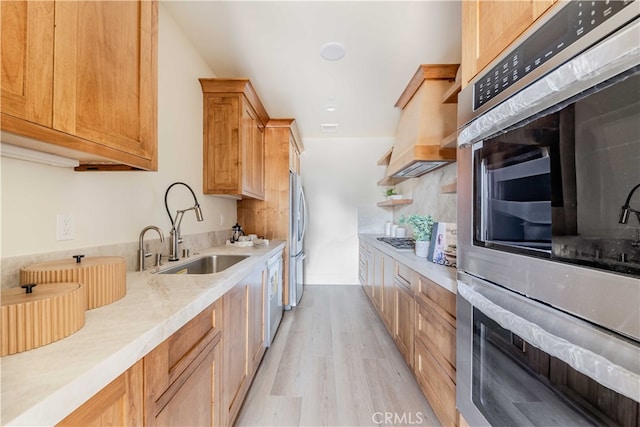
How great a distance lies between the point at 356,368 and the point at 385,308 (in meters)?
0.73

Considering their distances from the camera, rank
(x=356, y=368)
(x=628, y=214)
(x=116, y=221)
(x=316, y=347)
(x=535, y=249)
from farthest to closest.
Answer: (x=316, y=347) < (x=356, y=368) < (x=116, y=221) < (x=535, y=249) < (x=628, y=214)

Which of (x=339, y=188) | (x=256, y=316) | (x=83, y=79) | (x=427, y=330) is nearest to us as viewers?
(x=83, y=79)

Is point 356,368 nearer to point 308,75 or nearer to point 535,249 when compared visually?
point 535,249

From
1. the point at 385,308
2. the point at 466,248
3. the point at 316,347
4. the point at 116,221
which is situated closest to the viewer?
the point at 466,248

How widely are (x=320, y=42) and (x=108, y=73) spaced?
1.59 metres

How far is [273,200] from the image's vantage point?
3.27 m

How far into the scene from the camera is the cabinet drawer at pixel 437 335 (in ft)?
4.24

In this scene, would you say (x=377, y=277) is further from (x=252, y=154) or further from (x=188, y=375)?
(x=188, y=375)

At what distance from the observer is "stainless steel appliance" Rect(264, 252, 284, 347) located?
2177mm

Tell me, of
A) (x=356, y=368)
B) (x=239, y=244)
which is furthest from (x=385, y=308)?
(x=239, y=244)

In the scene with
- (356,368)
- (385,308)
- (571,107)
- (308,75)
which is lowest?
(356,368)

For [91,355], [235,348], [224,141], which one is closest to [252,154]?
[224,141]

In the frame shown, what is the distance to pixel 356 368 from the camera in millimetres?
2035

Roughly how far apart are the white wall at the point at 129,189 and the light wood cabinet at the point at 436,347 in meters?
1.76
